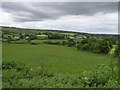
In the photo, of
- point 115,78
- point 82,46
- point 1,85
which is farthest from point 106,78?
point 82,46

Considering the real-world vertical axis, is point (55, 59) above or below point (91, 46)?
below

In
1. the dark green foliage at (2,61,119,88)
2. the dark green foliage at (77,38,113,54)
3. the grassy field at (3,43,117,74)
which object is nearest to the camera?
the dark green foliage at (2,61,119,88)

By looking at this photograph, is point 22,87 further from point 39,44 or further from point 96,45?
point 39,44

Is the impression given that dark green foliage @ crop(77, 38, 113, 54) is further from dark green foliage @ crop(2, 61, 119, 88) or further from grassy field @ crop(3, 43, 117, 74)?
dark green foliage @ crop(2, 61, 119, 88)

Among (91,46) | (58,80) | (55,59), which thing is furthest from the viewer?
(91,46)

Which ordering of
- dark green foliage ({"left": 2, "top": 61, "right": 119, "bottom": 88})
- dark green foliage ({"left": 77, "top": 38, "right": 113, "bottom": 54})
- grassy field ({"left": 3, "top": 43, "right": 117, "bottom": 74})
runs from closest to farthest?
dark green foliage ({"left": 2, "top": 61, "right": 119, "bottom": 88}), grassy field ({"left": 3, "top": 43, "right": 117, "bottom": 74}), dark green foliage ({"left": 77, "top": 38, "right": 113, "bottom": 54})

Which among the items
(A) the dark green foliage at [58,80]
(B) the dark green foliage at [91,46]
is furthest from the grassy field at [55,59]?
(A) the dark green foliage at [58,80]

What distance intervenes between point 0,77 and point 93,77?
214 cm

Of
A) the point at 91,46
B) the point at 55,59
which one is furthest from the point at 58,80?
the point at 91,46

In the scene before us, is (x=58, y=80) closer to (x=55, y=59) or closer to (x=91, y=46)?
(x=55, y=59)

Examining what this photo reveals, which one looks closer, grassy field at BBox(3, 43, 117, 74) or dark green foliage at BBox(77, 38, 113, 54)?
grassy field at BBox(3, 43, 117, 74)

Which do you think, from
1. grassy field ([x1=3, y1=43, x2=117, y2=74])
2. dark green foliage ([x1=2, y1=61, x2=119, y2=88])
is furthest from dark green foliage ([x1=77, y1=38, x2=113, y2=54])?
dark green foliage ([x1=2, y1=61, x2=119, y2=88])

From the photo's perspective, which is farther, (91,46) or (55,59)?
(91,46)

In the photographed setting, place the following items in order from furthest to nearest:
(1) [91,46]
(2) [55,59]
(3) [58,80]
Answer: (1) [91,46] < (2) [55,59] < (3) [58,80]
